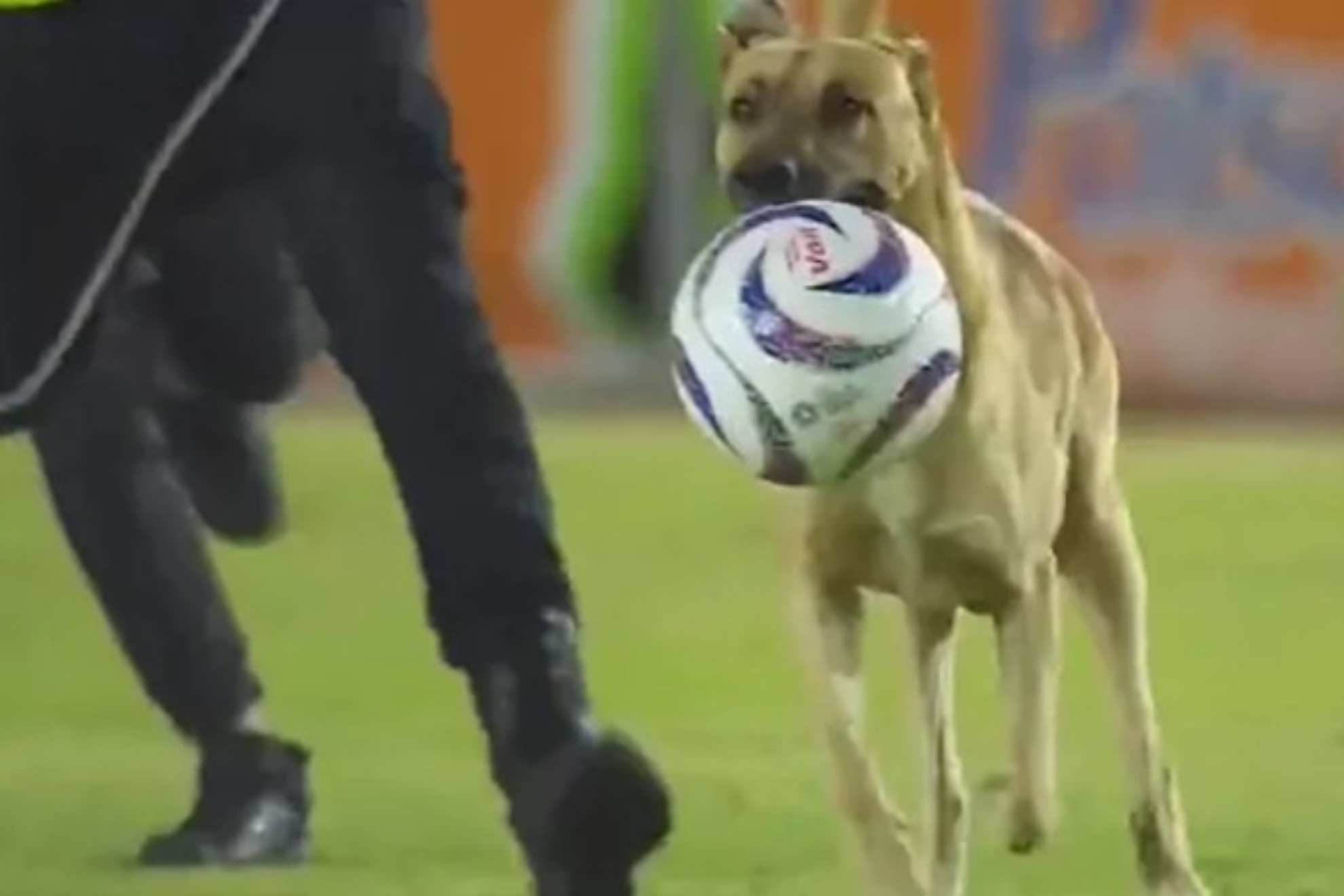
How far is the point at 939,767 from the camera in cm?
319

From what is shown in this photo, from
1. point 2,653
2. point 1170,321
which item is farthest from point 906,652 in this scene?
point 1170,321

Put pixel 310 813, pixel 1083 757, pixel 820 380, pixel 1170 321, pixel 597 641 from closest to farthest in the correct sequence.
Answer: pixel 820 380 < pixel 310 813 < pixel 1083 757 < pixel 597 641 < pixel 1170 321

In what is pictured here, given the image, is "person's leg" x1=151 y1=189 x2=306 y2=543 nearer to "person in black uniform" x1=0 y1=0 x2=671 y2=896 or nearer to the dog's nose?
"person in black uniform" x1=0 y1=0 x2=671 y2=896

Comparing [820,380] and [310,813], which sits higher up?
[820,380]

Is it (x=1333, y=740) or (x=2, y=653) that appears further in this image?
(x=2, y=653)

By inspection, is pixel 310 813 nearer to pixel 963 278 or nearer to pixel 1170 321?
pixel 963 278

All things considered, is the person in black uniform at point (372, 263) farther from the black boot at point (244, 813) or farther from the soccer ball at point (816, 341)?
the black boot at point (244, 813)

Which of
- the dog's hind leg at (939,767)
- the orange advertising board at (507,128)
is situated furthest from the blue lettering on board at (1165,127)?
the dog's hind leg at (939,767)

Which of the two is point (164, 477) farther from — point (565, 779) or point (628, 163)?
point (628, 163)

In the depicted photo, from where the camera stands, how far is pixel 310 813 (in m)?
3.70

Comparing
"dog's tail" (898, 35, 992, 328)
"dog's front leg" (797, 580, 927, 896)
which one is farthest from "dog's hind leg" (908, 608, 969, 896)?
"dog's tail" (898, 35, 992, 328)

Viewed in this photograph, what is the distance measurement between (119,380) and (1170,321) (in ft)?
14.0

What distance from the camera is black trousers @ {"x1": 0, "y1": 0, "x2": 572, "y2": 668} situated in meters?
2.79

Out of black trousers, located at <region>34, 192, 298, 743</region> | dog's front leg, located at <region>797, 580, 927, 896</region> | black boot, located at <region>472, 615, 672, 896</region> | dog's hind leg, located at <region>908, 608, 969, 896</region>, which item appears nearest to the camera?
black boot, located at <region>472, 615, 672, 896</region>
